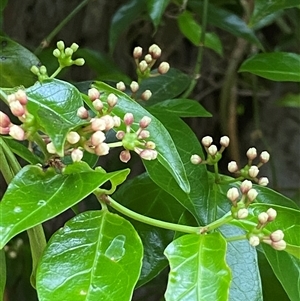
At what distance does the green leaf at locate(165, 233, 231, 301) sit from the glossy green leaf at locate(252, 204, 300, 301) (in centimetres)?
6

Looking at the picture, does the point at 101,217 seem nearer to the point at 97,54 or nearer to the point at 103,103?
the point at 103,103

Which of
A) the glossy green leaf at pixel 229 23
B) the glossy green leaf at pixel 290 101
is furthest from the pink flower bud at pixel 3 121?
the glossy green leaf at pixel 290 101

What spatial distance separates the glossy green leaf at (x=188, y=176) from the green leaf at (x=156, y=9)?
6.9 inches

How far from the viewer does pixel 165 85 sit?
0.73m

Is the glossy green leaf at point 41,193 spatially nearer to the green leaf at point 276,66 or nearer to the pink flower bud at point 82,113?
the pink flower bud at point 82,113

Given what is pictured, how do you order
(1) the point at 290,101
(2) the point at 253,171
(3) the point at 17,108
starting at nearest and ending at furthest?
(3) the point at 17,108, (2) the point at 253,171, (1) the point at 290,101

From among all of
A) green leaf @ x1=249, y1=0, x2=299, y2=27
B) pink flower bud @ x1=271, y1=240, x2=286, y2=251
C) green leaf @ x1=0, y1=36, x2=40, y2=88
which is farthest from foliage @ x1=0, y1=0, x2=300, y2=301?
green leaf @ x1=249, y1=0, x2=299, y2=27

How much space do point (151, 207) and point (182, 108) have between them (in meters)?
0.11

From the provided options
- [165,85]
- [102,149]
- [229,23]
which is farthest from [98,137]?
[229,23]

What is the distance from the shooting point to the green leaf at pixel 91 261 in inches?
14.3

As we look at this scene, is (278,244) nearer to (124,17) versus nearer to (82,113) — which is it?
(82,113)

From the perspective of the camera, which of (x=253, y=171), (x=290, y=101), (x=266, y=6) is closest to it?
(x=253, y=171)

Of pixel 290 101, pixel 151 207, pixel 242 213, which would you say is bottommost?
pixel 290 101

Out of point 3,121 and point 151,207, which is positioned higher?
point 3,121
